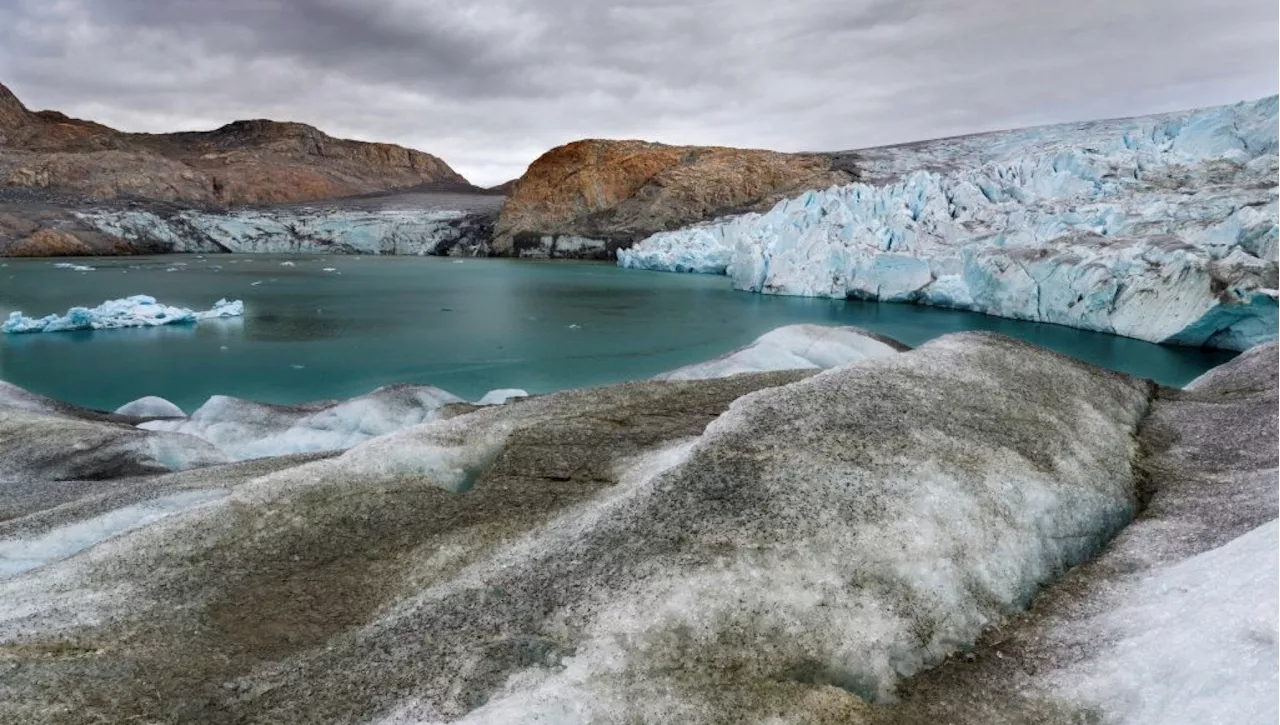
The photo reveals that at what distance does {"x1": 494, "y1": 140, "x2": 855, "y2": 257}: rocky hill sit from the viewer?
10112cm

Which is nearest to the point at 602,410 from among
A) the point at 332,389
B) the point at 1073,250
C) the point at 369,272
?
the point at 332,389

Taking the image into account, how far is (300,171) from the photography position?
577 feet

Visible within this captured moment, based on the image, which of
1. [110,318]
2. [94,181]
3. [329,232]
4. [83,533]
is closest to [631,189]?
[329,232]

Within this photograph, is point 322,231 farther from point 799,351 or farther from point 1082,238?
point 799,351

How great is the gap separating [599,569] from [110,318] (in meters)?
44.9

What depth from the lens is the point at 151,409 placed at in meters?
23.5

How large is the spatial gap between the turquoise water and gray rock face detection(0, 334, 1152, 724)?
20403 mm

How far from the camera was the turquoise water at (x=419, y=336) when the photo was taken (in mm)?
30078

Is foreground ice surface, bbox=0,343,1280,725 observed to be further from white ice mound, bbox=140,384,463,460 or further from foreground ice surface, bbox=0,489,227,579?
white ice mound, bbox=140,384,463,460

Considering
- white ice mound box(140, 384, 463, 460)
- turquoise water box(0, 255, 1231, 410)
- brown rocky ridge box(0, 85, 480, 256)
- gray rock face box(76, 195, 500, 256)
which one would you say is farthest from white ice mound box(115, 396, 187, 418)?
gray rock face box(76, 195, 500, 256)

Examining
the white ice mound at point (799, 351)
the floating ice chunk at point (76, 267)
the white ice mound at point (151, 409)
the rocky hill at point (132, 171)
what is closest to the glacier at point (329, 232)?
the rocky hill at point (132, 171)

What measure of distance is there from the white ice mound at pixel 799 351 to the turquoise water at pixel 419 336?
9913mm

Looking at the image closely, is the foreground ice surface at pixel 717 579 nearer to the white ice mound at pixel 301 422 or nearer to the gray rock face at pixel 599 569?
the gray rock face at pixel 599 569

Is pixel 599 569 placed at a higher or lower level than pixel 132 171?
lower
